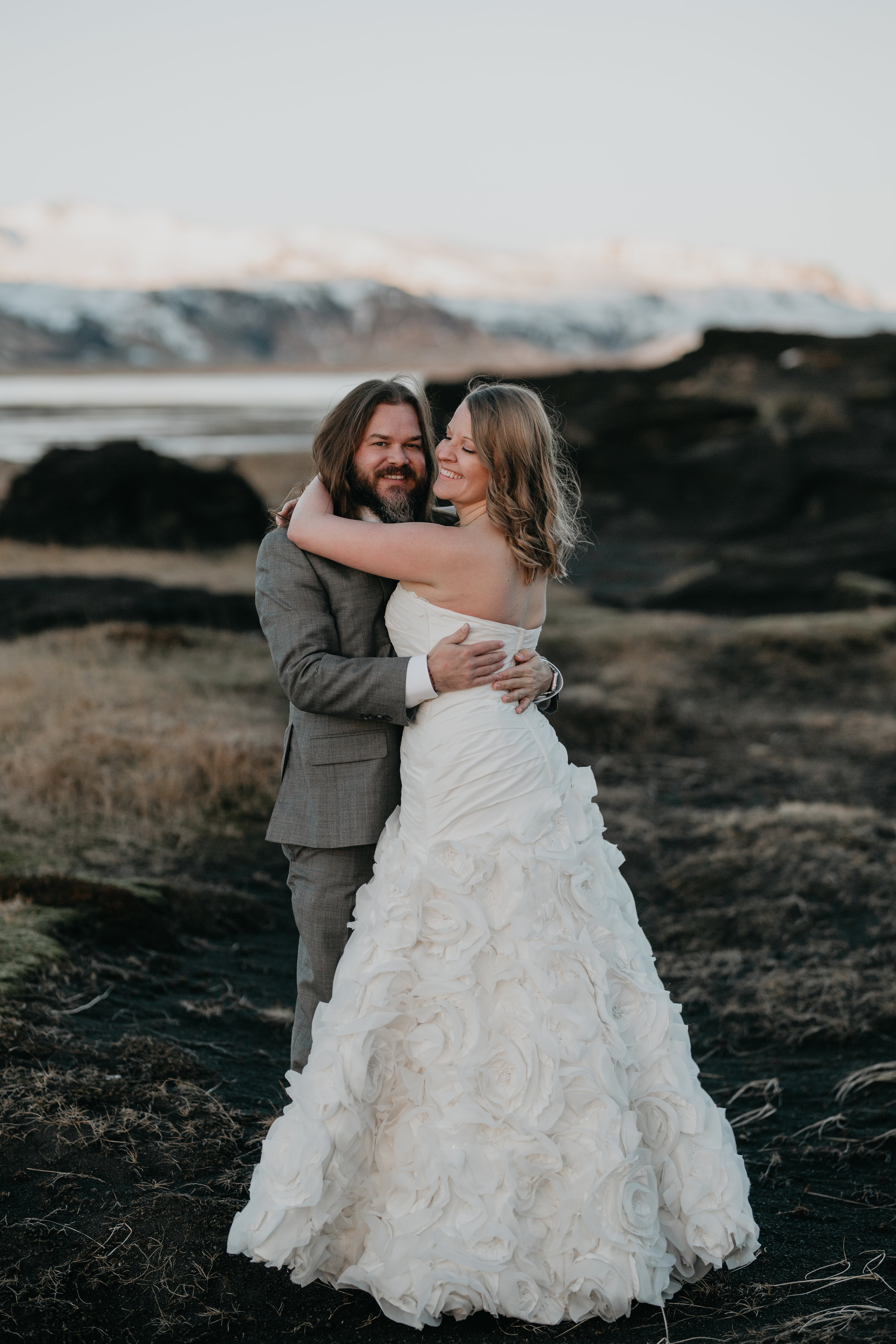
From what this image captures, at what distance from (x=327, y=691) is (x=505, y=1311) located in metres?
1.62

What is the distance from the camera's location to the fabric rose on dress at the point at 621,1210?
2.84 metres

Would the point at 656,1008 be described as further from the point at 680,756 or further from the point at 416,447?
the point at 680,756

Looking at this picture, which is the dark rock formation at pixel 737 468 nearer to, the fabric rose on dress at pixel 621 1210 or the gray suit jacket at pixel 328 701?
the gray suit jacket at pixel 328 701

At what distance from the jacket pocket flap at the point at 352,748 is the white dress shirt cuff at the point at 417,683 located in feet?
0.91

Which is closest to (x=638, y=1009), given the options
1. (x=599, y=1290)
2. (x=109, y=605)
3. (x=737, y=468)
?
(x=599, y=1290)

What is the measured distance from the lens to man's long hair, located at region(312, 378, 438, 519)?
11.1 feet

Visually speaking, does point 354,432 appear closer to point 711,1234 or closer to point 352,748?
point 352,748

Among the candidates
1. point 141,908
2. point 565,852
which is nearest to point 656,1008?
point 565,852

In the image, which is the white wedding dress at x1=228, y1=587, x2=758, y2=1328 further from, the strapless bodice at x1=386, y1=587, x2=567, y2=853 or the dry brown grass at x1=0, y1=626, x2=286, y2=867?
the dry brown grass at x1=0, y1=626, x2=286, y2=867

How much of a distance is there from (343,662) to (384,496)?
1.73 ft

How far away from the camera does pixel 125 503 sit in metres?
20.1

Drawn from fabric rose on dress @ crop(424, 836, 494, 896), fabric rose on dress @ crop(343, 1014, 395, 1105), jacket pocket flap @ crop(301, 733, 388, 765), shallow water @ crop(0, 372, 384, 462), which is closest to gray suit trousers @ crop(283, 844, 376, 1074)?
jacket pocket flap @ crop(301, 733, 388, 765)

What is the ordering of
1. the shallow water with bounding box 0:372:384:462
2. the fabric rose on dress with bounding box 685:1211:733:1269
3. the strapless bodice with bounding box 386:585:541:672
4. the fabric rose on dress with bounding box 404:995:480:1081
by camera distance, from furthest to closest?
the shallow water with bounding box 0:372:384:462
the strapless bodice with bounding box 386:585:541:672
the fabric rose on dress with bounding box 685:1211:733:1269
the fabric rose on dress with bounding box 404:995:480:1081

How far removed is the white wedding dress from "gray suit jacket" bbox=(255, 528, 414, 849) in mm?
269
